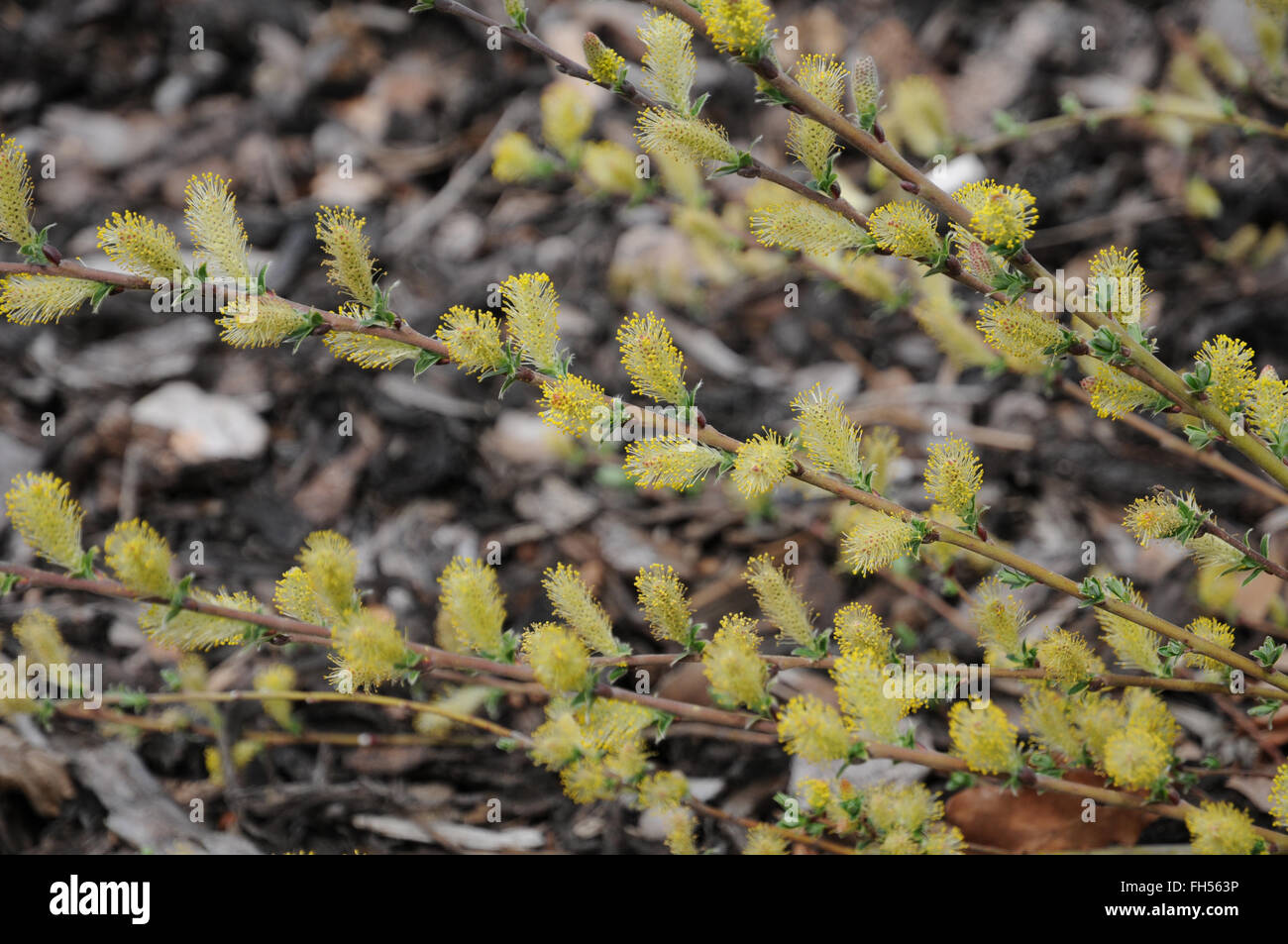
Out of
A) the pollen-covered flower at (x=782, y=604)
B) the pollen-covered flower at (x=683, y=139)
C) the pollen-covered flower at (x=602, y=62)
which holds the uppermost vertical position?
the pollen-covered flower at (x=602, y=62)

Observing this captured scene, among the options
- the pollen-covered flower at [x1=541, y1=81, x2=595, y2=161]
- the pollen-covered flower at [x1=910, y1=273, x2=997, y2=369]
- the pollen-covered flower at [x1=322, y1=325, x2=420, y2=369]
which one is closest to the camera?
the pollen-covered flower at [x1=322, y1=325, x2=420, y2=369]

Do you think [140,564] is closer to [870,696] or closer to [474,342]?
[474,342]

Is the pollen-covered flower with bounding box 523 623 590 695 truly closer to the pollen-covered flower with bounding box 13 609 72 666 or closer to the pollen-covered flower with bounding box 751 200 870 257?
the pollen-covered flower with bounding box 751 200 870 257

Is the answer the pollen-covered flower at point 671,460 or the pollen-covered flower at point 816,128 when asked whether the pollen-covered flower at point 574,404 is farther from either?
the pollen-covered flower at point 816,128

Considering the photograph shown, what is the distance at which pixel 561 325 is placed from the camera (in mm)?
3357

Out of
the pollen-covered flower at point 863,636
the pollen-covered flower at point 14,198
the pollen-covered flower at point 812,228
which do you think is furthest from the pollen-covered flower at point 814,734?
the pollen-covered flower at point 14,198

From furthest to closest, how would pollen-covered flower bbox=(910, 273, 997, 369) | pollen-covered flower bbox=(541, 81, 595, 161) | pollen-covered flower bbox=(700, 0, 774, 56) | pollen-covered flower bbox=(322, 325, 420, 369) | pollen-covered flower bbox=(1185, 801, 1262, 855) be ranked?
pollen-covered flower bbox=(541, 81, 595, 161)
pollen-covered flower bbox=(910, 273, 997, 369)
pollen-covered flower bbox=(322, 325, 420, 369)
pollen-covered flower bbox=(1185, 801, 1262, 855)
pollen-covered flower bbox=(700, 0, 774, 56)

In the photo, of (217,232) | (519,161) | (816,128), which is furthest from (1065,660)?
(519,161)

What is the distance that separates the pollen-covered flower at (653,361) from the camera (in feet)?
4.79

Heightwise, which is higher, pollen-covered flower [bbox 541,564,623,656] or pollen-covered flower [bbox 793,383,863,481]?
pollen-covered flower [bbox 793,383,863,481]

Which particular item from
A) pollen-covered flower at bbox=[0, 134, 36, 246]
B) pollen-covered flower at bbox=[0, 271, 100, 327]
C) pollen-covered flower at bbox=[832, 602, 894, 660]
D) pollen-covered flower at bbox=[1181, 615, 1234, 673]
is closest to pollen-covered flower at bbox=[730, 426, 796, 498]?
pollen-covered flower at bbox=[832, 602, 894, 660]

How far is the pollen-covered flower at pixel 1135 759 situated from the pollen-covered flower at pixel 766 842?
54 centimetres

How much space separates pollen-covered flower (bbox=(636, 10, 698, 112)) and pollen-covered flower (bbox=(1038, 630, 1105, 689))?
1.02m

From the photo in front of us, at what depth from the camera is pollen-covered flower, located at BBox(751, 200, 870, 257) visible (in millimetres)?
1508
